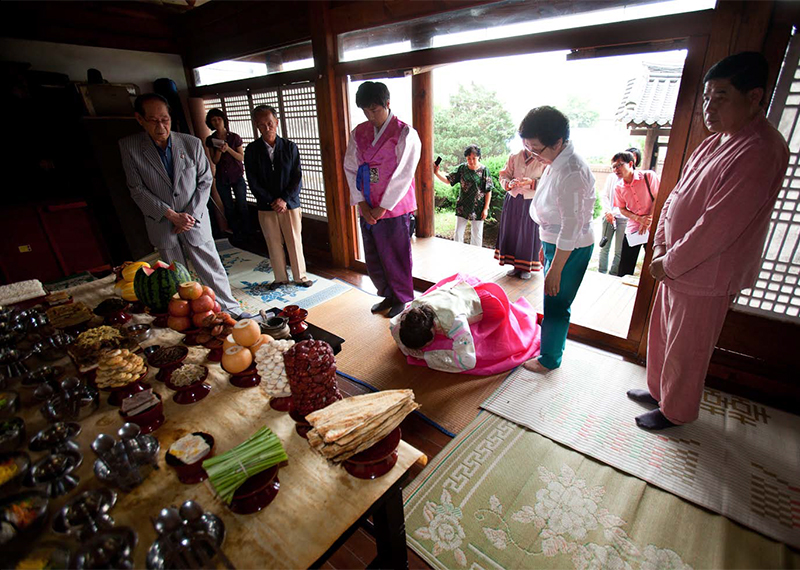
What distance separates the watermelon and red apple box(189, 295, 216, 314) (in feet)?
0.83

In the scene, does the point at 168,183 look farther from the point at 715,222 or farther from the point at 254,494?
the point at 715,222

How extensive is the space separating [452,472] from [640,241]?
3.33 metres

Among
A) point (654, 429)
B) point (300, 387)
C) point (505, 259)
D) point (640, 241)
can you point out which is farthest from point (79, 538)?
point (640, 241)

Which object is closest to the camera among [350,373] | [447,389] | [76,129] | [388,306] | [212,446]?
[212,446]

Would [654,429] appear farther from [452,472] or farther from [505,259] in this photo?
[505,259]

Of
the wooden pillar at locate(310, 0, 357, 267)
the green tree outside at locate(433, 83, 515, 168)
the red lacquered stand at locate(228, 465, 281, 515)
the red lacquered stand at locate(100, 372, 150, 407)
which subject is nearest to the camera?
the red lacquered stand at locate(228, 465, 281, 515)

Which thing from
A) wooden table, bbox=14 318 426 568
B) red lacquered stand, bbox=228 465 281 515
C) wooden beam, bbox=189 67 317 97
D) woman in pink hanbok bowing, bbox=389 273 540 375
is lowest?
woman in pink hanbok bowing, bbox=389 273 540 375

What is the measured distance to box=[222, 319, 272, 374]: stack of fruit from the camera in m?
1.21

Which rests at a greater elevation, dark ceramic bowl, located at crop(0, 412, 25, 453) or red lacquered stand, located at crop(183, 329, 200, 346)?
dark ceramic bowl, located at crop(0, 412, 25, 453)

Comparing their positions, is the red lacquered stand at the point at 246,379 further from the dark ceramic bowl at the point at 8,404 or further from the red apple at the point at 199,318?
the dark ceramic bowl at the point at 8,404

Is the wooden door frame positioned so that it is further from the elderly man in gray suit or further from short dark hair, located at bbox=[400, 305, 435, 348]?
the elderly man in gray suit

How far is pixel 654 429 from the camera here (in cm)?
210

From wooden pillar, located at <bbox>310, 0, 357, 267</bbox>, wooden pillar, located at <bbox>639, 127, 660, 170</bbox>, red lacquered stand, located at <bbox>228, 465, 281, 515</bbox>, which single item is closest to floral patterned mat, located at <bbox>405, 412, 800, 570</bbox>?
red lacquered stand, located at <bbox>228, 465, 281, 515</bbox>

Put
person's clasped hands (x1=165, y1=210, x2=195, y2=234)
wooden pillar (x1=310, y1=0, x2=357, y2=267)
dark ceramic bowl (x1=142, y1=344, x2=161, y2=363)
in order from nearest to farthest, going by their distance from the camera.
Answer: dark ceramic bowl (x1=142, y1=344, x2=161, y2=363) < person's clasped hands (x1=165, y1=210, x2=195, y2=234) < wooden pillar (x1=310, y1=0, x2=357, y2=267)
